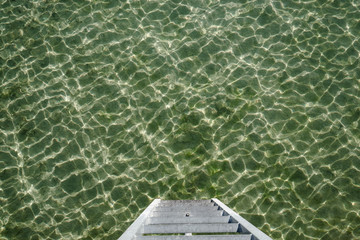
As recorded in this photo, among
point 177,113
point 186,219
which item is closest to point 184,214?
point 186,219

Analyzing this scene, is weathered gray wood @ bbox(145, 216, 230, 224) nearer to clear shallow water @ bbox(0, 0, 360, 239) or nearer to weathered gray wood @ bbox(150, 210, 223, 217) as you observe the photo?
weathered gray wood @ bbox(150, 210, 223, 217)

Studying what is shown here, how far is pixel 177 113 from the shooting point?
4762 mm

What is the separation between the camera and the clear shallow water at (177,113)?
14.1 feet

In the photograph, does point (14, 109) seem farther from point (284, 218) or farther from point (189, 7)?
point (284, 218)

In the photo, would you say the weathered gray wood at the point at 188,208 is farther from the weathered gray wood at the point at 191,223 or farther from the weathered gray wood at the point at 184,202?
the weathered gray wood at the point at 184,202

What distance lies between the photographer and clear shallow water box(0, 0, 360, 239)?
14.1 feet

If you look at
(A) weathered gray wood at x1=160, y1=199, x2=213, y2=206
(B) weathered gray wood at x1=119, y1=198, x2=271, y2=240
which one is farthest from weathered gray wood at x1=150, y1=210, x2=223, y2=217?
(A) weathered gray wood at x1=160, y1=199, x2=213, y2=206

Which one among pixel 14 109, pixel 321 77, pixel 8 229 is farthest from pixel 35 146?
pixel 321 77

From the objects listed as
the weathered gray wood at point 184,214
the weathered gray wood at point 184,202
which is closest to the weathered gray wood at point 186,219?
the weathered gray wood at point 184,214

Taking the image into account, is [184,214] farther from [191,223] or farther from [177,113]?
[177,113]

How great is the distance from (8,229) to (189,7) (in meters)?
4.04

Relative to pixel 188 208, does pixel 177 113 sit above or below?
above

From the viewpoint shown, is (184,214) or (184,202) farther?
(184,202)

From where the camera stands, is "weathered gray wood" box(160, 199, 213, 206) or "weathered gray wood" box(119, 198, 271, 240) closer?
"weathered gray wood" box(119, 198, 271, 240)
